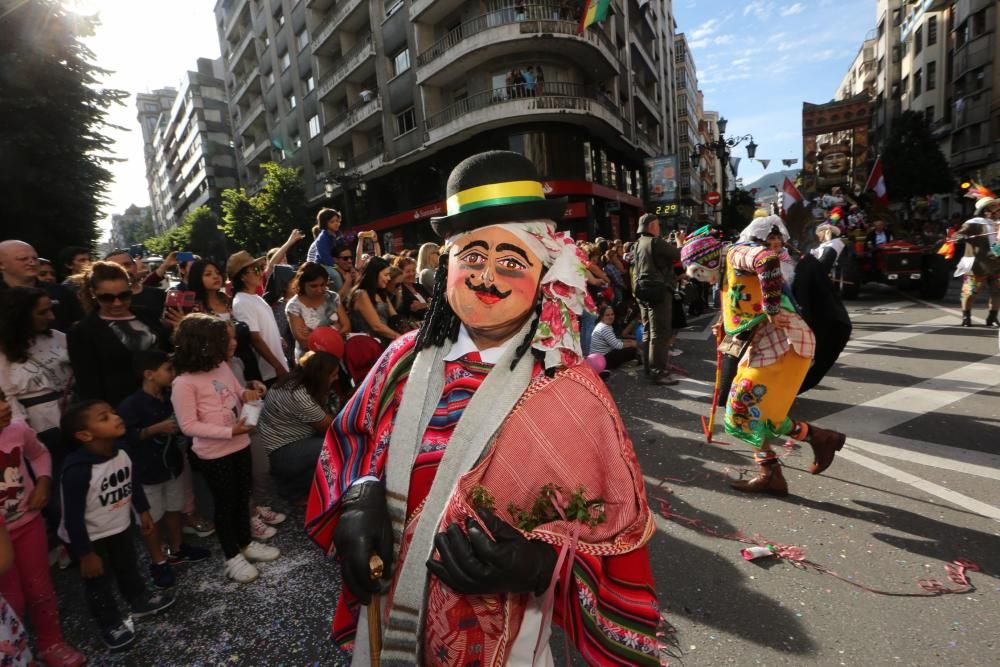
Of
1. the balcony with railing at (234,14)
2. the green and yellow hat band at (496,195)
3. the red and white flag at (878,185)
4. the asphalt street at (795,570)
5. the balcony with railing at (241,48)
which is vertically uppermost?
the balcony with railing at (234,14)

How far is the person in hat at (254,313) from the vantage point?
14.2ft

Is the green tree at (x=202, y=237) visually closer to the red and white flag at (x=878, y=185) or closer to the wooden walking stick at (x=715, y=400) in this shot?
the red and white flag at (x=878, y=185)

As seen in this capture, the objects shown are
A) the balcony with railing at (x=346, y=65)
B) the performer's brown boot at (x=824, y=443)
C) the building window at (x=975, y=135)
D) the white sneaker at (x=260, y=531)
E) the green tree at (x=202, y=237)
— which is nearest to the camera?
the white sneaker at (x=260, y=531)

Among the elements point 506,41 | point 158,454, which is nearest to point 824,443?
point 158,454

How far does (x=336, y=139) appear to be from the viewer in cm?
2734

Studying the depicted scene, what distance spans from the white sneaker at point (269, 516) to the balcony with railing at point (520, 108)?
17.5 meters

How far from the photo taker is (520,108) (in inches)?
725

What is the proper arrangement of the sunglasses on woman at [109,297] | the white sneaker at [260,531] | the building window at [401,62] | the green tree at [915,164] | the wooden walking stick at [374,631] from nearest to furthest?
the wooden walking stick at [374,631], the sunglasses on woman at [109,297], the white sneaker at [260,531], the building window at [401,62], the green tree at [915,164]

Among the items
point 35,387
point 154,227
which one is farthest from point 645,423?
point 154,227

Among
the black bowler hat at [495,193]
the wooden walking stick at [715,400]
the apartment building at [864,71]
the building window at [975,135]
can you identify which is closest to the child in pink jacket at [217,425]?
the black bowler hat at [495,193]

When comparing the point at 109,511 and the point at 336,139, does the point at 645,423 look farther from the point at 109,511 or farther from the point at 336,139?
the point at 336,139

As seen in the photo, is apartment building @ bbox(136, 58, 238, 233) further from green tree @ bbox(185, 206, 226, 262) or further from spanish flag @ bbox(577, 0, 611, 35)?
spanish flag @ bbox(577, 0, 611, 35)

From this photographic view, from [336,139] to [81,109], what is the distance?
54.9ft

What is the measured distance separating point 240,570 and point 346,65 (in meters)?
27.4
